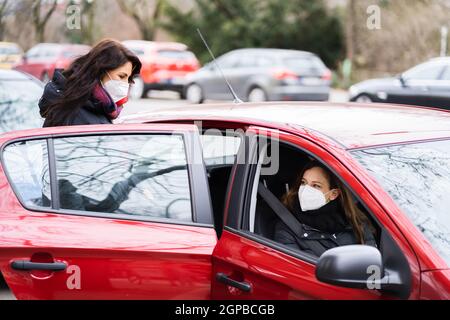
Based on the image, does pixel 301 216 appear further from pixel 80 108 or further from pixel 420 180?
pixel 80 108

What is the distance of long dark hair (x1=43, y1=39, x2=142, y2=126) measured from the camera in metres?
4.24

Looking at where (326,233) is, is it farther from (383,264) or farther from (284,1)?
(284,1)

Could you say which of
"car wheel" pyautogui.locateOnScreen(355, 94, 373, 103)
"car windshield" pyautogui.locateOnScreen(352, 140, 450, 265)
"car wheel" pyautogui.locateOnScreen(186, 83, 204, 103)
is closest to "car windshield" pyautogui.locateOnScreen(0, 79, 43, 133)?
"car windshield" pyautogui.locateOnScreen(352, 140, 450, 265)

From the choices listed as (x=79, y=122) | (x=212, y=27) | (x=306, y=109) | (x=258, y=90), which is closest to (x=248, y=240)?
(x=306, y=109)

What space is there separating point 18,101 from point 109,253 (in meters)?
4.42

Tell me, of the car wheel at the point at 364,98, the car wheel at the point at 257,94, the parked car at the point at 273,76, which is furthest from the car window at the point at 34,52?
the car wheel at the point at 364,98

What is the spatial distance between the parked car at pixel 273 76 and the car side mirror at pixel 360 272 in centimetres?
1755

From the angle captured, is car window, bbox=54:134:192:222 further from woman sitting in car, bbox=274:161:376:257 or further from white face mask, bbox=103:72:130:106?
white face mask, bbox=103:72:130:106

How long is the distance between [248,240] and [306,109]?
0.95m

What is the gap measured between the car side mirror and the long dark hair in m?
2.12

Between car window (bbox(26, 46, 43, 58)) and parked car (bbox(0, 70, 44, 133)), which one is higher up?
car window (bbox(26, 46, 43, 58))
